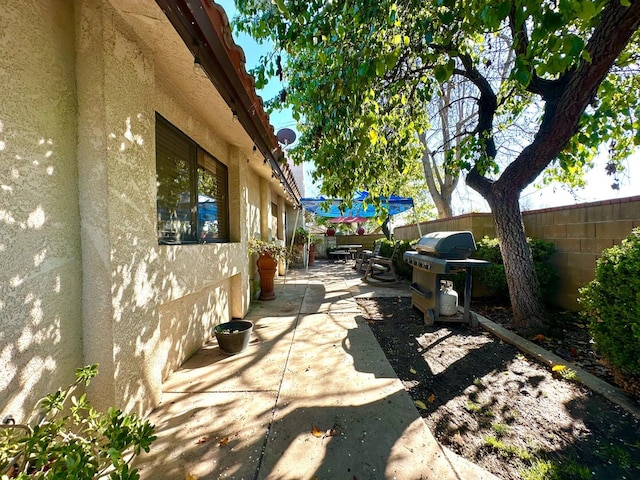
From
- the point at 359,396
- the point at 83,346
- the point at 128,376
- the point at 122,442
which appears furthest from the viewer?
the point at 359,396

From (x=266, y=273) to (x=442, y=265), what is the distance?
3.76m

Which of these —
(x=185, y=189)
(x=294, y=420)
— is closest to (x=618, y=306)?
(x=294, y=420)

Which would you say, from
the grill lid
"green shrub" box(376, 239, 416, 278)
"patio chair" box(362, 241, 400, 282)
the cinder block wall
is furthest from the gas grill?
"green shrub" box(376, 239, 416, 278)

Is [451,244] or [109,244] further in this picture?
[451,244]

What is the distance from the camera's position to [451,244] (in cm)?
395

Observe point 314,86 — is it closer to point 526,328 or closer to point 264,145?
point 264,145

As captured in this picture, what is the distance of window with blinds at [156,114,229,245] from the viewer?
273cm

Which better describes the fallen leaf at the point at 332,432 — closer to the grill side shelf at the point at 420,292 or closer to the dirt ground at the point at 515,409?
the dirt ground at the point at 515,409

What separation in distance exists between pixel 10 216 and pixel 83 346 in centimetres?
95

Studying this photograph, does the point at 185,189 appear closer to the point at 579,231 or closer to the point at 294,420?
the point at 294,420

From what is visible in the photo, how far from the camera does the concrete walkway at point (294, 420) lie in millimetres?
1693

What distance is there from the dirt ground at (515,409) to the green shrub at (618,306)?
44 cm

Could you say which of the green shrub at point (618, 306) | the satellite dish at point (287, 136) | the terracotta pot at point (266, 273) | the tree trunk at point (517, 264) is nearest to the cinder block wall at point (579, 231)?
the tree trunk at point (517, 264)

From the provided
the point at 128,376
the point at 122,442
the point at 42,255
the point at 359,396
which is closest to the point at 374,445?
the point at 359,396
